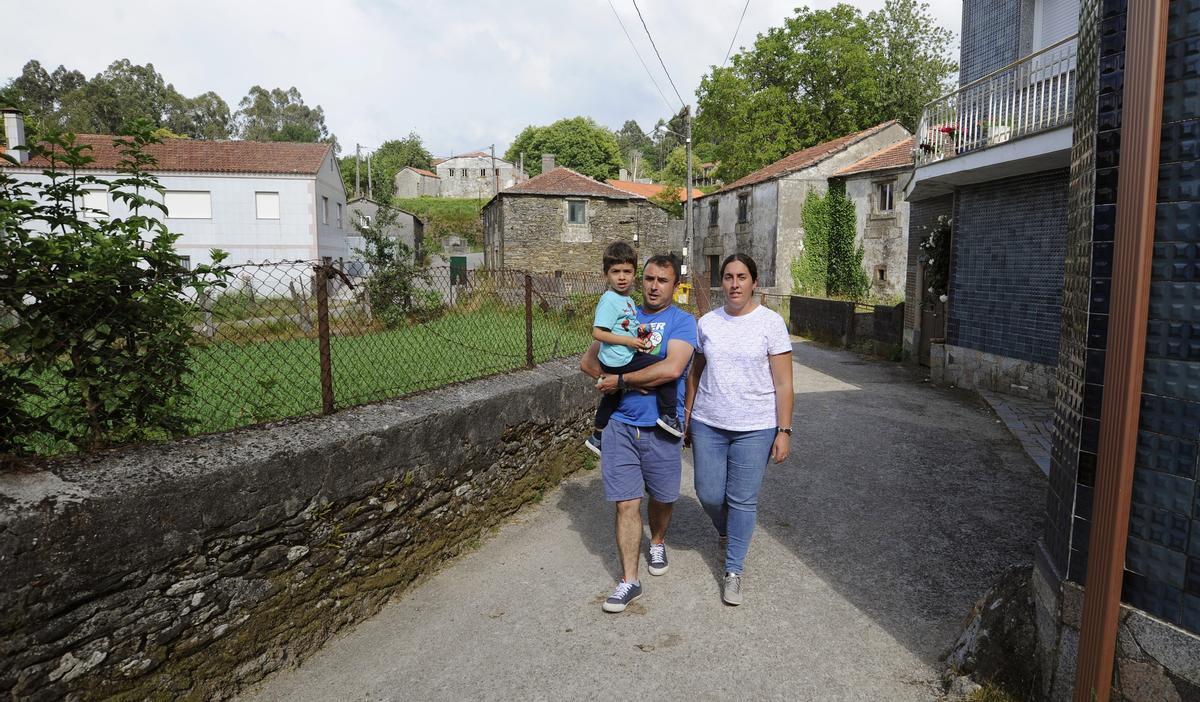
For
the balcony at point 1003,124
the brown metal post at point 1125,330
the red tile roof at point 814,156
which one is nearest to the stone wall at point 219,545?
the brown metal post at point 1125,330

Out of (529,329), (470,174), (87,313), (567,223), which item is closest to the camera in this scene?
(87,313)

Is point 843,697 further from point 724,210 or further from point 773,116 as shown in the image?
point 773,116

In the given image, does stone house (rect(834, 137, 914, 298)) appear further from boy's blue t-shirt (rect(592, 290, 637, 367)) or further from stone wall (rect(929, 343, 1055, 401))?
boy's blue t-shirt (rect(592, 290, 637, 367))

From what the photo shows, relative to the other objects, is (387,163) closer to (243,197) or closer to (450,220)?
(450,220)

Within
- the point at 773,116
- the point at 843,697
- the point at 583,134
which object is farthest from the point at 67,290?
the point at 583,134

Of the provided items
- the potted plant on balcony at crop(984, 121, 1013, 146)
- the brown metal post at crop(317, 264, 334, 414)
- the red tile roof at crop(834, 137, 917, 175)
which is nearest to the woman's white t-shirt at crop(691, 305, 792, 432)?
the brown metal post at crop(317, 264, 334, 414)

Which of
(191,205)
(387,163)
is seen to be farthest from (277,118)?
(191,205)

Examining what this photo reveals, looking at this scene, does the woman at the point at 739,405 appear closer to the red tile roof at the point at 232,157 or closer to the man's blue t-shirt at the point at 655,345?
the man's blue t-shirt at the point at 655,345

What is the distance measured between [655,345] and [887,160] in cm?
2472

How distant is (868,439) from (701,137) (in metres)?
35.2

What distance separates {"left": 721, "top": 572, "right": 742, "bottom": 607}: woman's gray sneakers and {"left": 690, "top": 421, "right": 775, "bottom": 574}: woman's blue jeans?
0.04 meters

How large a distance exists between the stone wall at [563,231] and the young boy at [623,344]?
1104 inches

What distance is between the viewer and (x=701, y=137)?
40094mm

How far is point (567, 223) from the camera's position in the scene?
3241 cm
